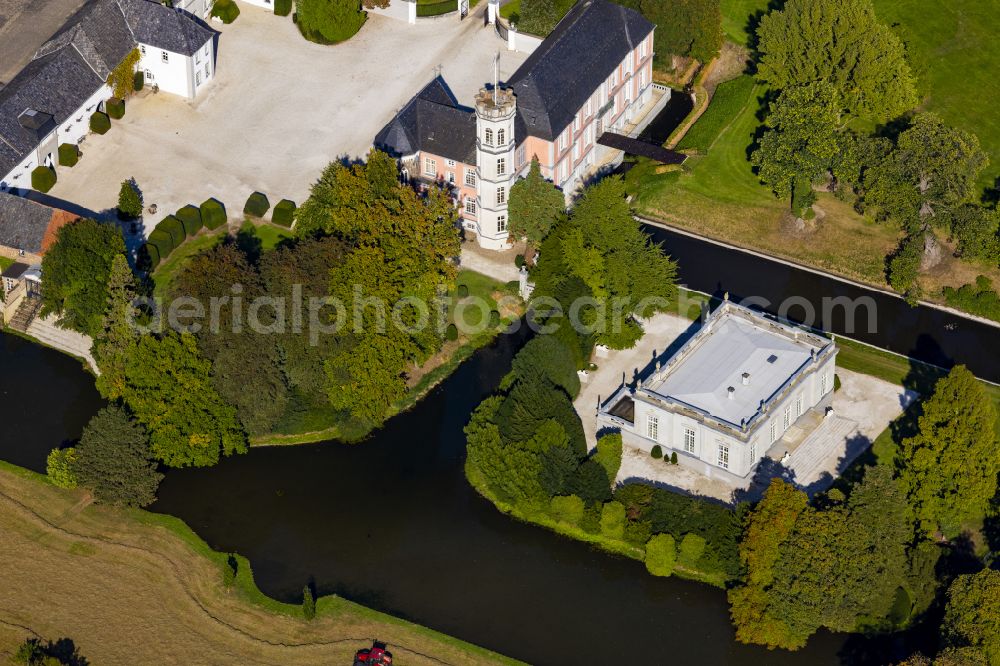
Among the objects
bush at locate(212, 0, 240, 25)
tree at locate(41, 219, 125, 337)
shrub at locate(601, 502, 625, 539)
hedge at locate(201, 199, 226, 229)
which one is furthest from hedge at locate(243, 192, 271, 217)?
shrub at locate(601, 502, 625, 539)

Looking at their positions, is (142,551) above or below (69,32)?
below

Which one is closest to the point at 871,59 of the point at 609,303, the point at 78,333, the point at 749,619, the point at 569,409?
the point at 609,303

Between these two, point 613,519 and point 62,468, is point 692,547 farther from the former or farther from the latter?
point 62,468

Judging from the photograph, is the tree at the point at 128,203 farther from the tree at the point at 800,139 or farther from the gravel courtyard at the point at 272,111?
the tree at the point at 800,139

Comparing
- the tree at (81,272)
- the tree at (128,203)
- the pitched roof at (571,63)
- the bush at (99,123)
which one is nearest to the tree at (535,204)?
the pitched roof at (571,63)

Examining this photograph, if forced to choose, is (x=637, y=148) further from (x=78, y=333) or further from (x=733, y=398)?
(x=78, y=333)

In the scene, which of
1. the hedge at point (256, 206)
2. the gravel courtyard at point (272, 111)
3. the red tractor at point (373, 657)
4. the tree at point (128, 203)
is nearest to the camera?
the red tractor at point (373, 657)
